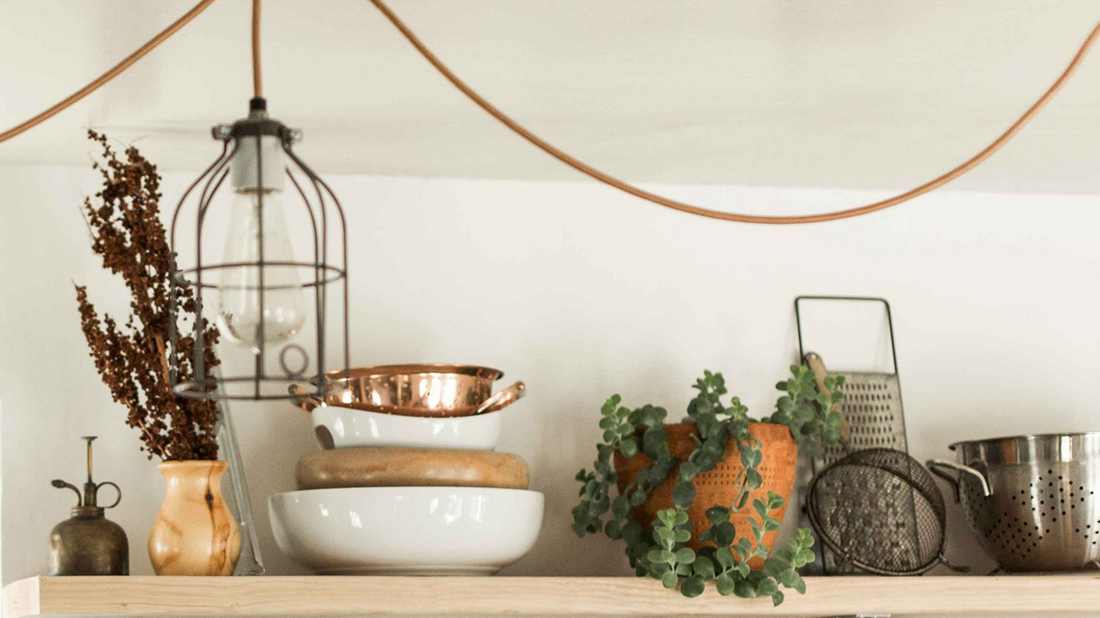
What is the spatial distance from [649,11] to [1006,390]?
3.21 ft

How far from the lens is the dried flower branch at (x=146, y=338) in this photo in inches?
58.0

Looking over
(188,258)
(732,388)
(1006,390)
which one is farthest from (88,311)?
(1006,390)

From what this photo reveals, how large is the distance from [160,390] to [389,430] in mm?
283

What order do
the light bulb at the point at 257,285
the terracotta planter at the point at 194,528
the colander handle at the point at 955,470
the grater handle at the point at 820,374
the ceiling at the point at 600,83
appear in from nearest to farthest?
the light bulb at the point at 257,285
the ceiling at the point at 600,83
the terracotta planter at the point at 194,528
the colander handle at the point at 955,470
the grater handle at the point at 820,374

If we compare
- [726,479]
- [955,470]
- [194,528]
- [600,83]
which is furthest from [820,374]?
[194,528]

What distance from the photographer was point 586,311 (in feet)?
5.94

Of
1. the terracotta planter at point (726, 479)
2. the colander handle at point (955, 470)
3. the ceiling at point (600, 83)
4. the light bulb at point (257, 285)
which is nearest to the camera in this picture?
the light bulb at point (257, 285)

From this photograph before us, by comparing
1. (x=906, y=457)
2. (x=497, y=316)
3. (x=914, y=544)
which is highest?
(x=497, y=316)

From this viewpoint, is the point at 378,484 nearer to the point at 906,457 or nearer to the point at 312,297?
the point at 312,297

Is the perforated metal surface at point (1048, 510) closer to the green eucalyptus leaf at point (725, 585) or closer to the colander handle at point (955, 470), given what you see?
the colander handle at point (955, 470)

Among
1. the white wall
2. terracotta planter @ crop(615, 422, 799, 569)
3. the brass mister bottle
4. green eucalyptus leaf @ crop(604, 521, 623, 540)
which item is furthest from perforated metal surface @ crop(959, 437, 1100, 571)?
the brass mister bottle

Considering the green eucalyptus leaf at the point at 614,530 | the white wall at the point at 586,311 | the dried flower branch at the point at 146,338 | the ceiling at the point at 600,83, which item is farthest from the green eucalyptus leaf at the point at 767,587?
the dried flower branch at the point at 146,338

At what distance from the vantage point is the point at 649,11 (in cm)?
127

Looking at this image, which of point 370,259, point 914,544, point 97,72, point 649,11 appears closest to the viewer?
point 649,11
